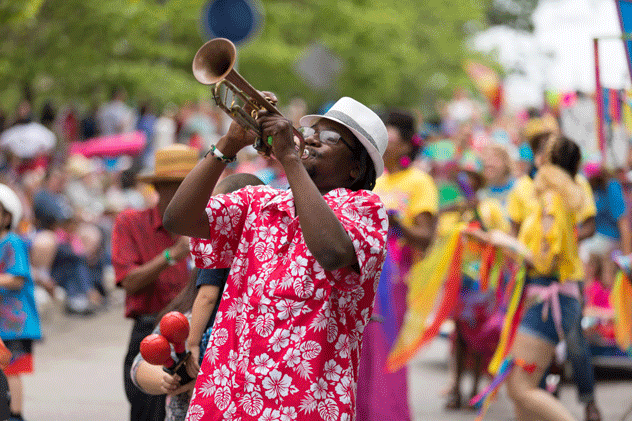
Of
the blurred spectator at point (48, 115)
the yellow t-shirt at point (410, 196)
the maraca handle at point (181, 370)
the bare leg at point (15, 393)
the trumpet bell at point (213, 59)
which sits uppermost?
the blurred spectator at point (48, 115)

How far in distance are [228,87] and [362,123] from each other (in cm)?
60

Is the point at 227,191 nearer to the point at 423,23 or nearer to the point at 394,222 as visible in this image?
the point at 394,222

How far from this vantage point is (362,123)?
319cm

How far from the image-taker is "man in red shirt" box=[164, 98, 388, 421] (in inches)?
111

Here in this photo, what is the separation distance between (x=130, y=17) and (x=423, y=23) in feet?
72.2

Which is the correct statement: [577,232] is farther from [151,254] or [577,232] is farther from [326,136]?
[326,136]

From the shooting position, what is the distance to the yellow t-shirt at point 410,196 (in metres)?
6.64

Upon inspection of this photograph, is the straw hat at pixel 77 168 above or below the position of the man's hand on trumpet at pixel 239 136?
above

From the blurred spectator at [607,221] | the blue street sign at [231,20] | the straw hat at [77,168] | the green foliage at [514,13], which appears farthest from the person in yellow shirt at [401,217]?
the green foliage at [514,13]

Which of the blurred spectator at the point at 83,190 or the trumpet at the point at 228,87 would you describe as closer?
the trumpet at the point at 228,87

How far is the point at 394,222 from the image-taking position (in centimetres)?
632

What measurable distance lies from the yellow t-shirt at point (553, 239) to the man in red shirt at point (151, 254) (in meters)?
2.35

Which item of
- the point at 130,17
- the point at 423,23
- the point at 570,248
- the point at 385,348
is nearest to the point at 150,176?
the point at 385,348

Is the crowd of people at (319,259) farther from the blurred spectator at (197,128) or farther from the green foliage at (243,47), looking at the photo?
the blurred spectator at (197,128)
